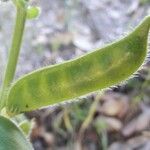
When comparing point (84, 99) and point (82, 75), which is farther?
point (84, 99)

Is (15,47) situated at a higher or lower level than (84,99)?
higher

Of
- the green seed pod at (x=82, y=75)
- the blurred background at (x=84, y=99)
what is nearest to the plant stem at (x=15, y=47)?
the green seed pod at (x=82, y=75)

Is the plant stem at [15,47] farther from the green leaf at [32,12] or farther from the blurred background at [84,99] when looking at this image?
the blurred background at [84,99]

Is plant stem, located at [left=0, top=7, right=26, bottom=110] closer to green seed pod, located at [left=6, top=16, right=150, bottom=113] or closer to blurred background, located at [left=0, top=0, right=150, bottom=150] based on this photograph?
green seed pod, located at [left=6, top=16, right=150, bottom=113]

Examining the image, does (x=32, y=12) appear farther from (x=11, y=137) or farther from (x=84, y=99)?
(x=84, y=99)

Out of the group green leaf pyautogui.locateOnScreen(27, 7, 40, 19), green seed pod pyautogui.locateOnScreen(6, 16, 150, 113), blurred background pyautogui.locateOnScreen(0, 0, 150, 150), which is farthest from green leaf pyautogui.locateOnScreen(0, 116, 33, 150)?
blurred background pyautogui.locateOnScreen(0, 0, 150, 150)

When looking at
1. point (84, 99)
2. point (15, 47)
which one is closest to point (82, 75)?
point (15, 47)

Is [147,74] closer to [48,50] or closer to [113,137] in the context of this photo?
[113,137]
